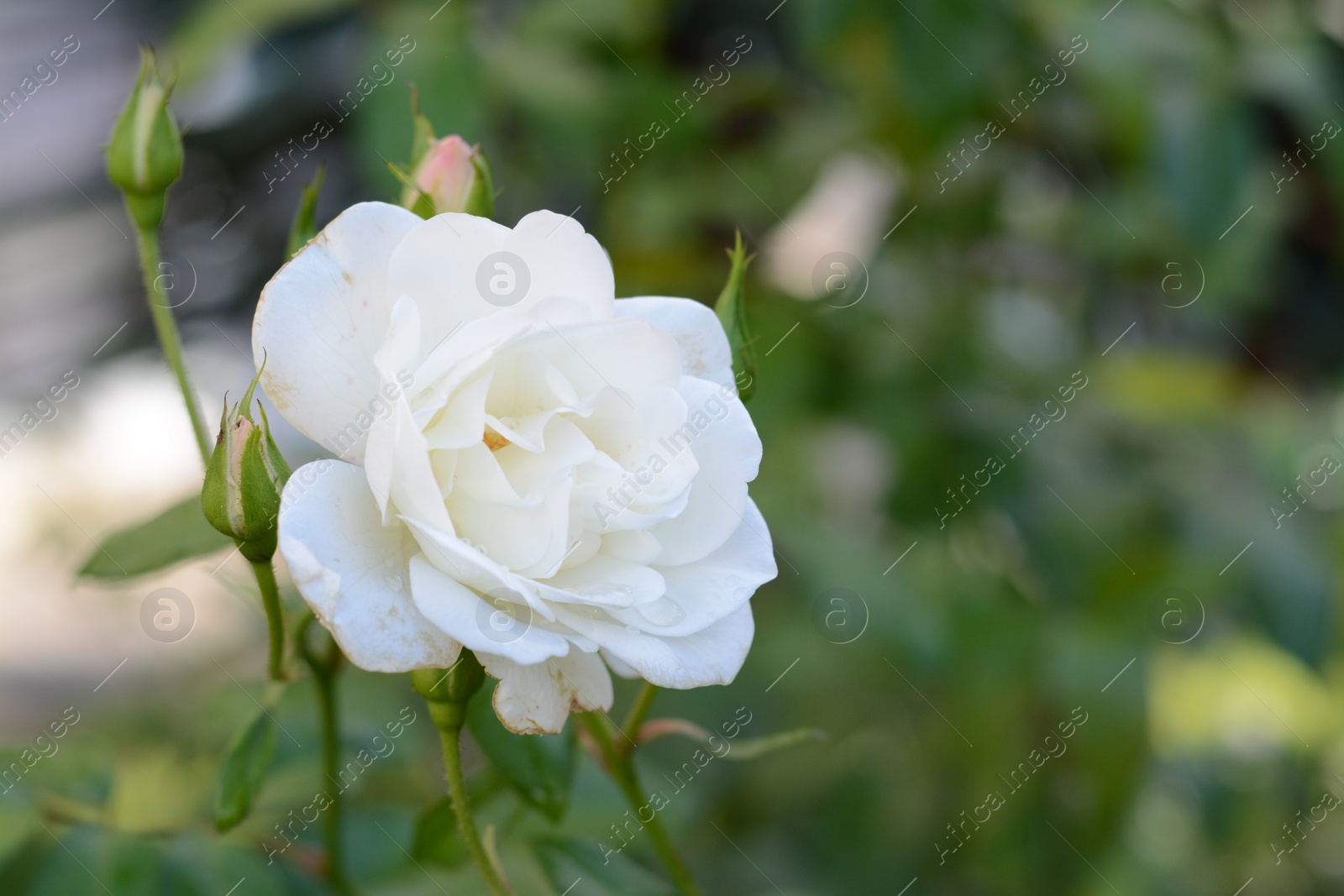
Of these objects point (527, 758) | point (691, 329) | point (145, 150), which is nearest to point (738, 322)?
point (691, 329)

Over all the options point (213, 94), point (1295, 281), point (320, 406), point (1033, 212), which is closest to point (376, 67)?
point (213, 94)

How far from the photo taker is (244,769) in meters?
0.56

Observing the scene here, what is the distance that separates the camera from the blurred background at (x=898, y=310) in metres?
1.20

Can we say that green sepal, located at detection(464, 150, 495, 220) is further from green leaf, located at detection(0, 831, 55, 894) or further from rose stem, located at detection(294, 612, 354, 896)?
green leaf, located at detection(0, 831, 55, 894)

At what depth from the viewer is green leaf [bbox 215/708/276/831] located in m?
0.54

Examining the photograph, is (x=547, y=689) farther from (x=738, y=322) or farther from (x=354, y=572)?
(x=738, y=322)

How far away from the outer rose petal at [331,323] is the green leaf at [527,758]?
0.55 ft

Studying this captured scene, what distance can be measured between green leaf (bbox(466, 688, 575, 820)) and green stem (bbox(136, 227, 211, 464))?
0.18m

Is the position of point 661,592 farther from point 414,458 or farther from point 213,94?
point 213,94

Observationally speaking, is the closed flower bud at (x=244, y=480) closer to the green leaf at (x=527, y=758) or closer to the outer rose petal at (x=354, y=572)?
the outer rose petal at (x=354, y=572)

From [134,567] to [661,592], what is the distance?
1.05 ft

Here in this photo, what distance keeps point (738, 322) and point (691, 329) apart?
49mm

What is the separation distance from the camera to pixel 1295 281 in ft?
6.07

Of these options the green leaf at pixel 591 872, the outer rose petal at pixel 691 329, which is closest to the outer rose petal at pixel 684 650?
the outer rose petal at pixel 691 329
